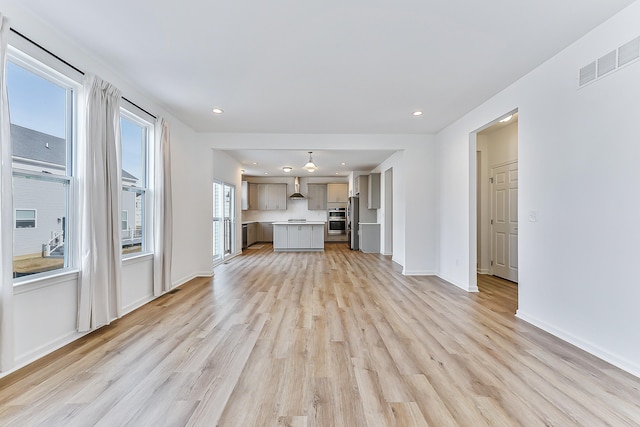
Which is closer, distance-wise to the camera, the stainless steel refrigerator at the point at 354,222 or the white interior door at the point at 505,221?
the white interior door at the point at 505,221

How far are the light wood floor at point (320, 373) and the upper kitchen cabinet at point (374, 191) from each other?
5387mm

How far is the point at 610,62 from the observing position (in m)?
2.26

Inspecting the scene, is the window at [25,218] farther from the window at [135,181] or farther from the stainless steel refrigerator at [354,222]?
the stainless steel refrigerator at [354,222]

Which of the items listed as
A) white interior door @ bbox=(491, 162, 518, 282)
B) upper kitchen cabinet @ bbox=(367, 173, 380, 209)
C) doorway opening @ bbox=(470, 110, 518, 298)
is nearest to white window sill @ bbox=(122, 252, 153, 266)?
doorway opening @ bbox=(470, 110, 518, 298)

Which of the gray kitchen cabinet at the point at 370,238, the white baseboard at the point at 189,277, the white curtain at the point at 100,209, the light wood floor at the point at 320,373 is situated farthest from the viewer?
the gray kitchen cabinet at the point at 370,238

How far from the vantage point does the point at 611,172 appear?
223 centimetres

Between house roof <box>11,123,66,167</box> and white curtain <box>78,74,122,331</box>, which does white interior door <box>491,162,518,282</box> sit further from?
house roof <box>11,123,66,167</box>

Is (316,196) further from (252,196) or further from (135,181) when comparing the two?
(135,181)

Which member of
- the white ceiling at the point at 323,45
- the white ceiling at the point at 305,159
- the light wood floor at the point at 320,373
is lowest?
the light wood floor at the point at 320,373

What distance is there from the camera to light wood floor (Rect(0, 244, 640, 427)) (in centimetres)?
163

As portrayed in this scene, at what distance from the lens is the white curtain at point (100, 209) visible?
8.67 feet

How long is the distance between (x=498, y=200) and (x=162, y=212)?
5667mm

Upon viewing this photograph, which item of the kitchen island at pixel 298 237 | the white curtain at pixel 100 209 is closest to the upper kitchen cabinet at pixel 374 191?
the kitchen island at pixel 298 237

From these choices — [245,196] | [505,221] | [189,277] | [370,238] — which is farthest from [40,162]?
[245,196]
